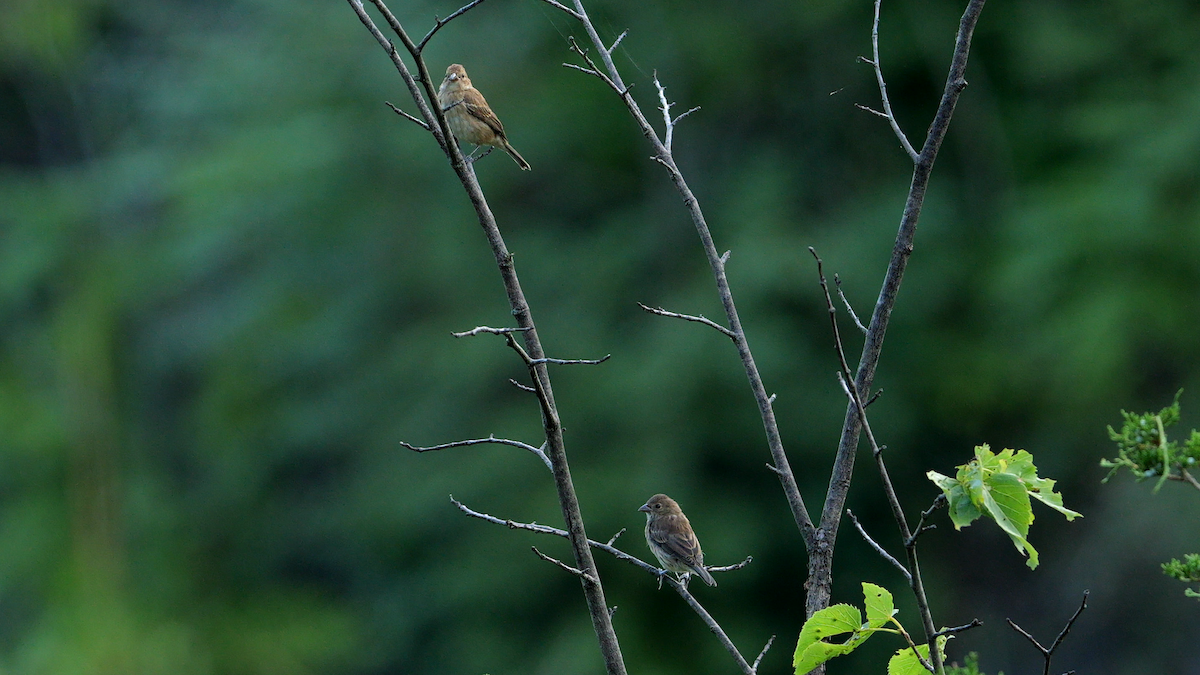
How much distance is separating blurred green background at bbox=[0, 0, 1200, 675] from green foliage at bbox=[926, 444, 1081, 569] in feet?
20.7

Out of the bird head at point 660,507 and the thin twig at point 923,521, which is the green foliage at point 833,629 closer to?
the thin twig at point 923,521

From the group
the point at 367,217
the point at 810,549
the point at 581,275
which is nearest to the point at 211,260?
the point at 367,217

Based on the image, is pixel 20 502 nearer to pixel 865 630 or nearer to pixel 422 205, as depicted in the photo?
pixel 422 205

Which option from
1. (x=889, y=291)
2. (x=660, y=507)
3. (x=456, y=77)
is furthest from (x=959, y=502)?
(x=456, y=77)

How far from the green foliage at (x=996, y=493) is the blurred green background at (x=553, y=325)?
20.7ft

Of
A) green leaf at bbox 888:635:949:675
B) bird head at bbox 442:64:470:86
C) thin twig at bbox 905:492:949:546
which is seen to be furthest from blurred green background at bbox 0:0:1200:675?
thin twig at bbox 905:492:949:546

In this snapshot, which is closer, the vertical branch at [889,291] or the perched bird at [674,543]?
the vertical branch at [889,291]

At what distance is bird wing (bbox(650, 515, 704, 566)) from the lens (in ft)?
15.8

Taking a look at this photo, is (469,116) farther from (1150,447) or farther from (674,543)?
(1150,447)

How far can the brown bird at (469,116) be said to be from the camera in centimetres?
493

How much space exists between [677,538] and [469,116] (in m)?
2.12

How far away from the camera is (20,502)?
35.4 ft

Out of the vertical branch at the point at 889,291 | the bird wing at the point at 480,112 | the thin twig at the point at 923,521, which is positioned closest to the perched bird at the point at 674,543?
the bird wing at the point at 480,112

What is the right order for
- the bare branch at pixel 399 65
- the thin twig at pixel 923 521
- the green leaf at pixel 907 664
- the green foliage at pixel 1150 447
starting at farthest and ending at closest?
the bare branch at pixel 399 65 → the green leaf at pixel 907 664 → the green foliage at pixel 1150 447 → the thin twig at pixel 923 521
